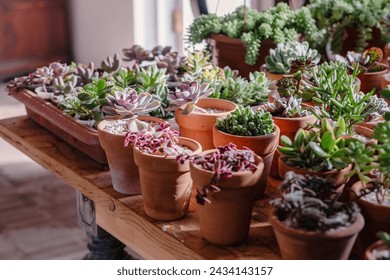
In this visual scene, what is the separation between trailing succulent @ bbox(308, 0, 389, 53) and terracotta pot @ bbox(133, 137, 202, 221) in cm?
132

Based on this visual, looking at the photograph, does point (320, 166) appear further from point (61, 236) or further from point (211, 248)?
point (61, 236)

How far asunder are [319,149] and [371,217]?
0.16 m

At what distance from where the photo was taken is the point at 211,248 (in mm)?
1367

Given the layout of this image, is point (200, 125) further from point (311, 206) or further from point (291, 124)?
point (311, 206)

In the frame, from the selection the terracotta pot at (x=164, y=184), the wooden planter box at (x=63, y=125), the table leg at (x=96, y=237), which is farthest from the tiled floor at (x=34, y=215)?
the terracotta pot at (x=164, y=184)

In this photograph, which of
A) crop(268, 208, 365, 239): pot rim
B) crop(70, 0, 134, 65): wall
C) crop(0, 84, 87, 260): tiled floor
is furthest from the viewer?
crop(70, 0, 134, 65): wall

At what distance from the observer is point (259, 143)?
59.7 inches

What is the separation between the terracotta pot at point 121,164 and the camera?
1.58 m

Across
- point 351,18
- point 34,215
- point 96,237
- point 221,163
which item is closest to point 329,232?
point 221,163

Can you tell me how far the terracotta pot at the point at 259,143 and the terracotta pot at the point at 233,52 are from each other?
95 centimetres

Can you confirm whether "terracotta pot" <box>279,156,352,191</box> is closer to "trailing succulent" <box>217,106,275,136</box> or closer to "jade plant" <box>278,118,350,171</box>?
"jade plant" <box>278,118,350,171</box>

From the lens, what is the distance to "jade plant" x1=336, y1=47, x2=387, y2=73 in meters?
2.08

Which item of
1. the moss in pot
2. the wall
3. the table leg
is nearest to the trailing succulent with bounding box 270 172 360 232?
the moss in pot

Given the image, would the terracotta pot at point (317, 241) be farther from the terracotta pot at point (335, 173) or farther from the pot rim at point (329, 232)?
the terracotta pot at point (335, 173)
